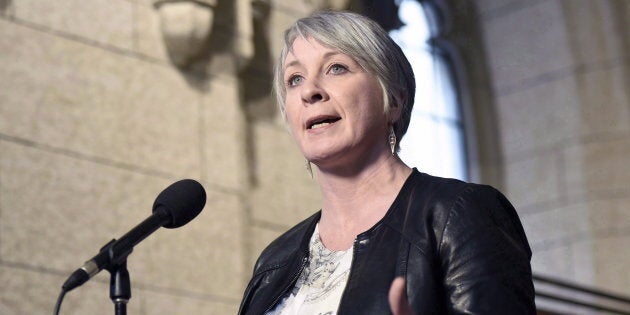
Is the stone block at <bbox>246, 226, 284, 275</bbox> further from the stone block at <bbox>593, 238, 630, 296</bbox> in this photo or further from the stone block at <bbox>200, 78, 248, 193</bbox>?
the stone block at <bbox>593, 238, 630, 296</bbox>

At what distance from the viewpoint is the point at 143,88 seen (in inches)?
254

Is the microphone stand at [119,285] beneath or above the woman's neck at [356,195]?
beneath

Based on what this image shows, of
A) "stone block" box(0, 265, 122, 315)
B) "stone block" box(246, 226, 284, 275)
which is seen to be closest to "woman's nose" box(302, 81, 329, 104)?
"stone block" box(0, 265, 122, 315)

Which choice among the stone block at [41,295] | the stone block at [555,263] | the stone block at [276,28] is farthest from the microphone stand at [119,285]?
the stone block at [555,263]

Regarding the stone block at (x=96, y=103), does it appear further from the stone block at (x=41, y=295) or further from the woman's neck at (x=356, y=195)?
the woman's neck at (x=356, y=195)

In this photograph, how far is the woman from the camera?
104 inches

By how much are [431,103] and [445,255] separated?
8329 mm

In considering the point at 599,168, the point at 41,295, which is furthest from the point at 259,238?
the point at 599,168

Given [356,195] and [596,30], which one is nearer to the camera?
[356,195]

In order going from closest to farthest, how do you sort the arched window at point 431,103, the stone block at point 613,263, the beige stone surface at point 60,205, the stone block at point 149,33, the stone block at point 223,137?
the beige stone surface at point 60,205 < the stone block at point 149,33 < the stone block at point 223,137 < the stone block at point 613,263 < the arched window at point 431,103

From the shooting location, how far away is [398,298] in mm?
2254

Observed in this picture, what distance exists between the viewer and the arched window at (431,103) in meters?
10.7

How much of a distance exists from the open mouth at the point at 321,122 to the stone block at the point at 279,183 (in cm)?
385

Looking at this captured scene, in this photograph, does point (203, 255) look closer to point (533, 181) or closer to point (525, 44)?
point (533, 181)
